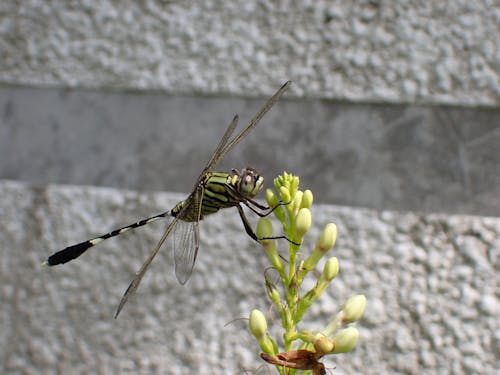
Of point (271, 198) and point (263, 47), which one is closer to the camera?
point (271, 198)

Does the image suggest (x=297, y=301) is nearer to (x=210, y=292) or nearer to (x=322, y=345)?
(x=322, y=345)

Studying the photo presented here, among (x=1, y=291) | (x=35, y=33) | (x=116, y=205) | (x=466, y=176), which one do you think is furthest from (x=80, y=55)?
(x=466, y=176)

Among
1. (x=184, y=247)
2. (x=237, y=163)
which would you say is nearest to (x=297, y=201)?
(x=184, y=247)

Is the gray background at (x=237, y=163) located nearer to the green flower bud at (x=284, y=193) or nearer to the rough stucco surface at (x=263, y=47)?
the rough stucco surface at (x=263, y=47)

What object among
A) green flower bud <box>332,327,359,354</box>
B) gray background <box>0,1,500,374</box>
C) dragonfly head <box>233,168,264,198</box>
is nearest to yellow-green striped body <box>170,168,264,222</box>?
dragonfly head <box>233,168,264,198</box>

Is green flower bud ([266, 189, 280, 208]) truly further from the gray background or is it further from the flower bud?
the gray background

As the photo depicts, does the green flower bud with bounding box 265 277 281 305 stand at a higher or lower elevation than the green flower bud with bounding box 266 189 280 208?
lower

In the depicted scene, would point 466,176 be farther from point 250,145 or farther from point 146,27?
point 146,27
